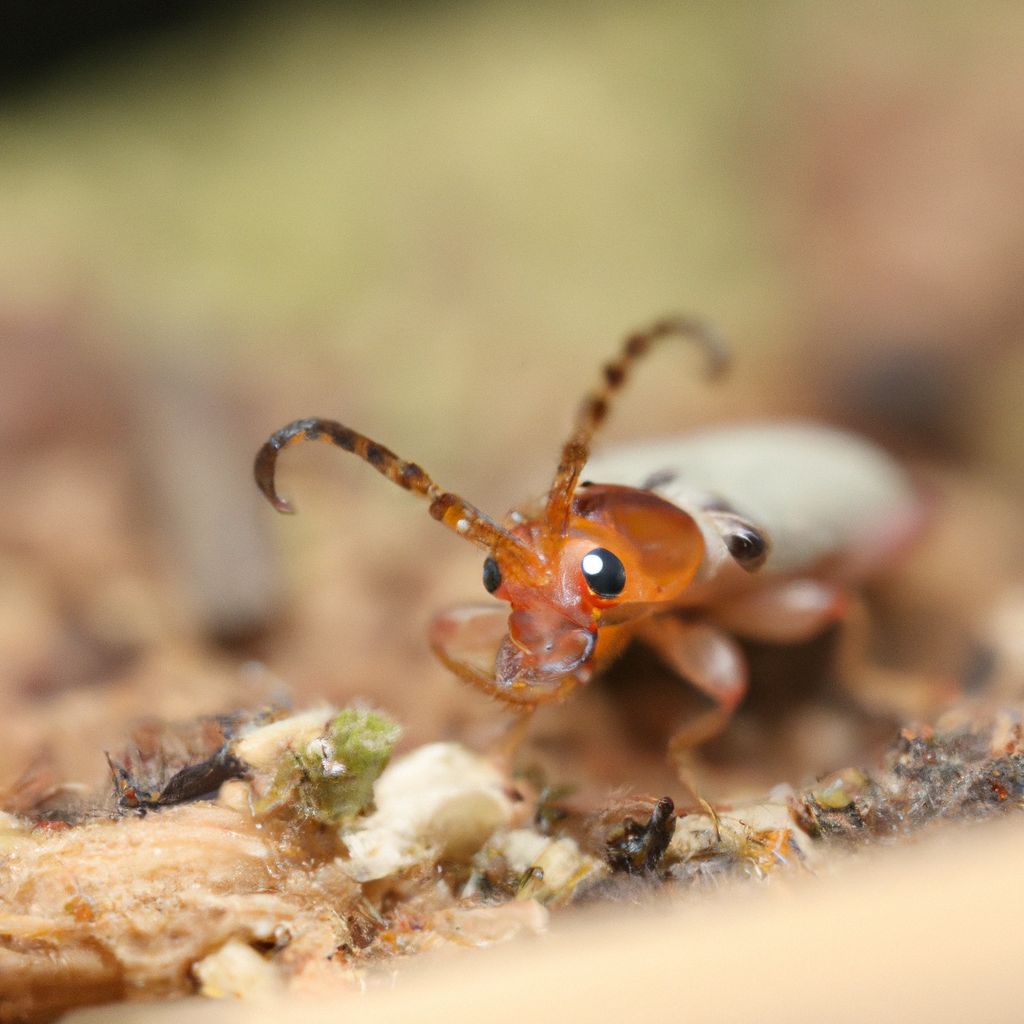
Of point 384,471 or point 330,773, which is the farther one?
point 384,471

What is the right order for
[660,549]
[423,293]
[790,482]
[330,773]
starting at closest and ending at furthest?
[330,773], [660,549], [790,482], [423,293]

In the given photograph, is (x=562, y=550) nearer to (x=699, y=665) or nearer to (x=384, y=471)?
(x=384, y=471)

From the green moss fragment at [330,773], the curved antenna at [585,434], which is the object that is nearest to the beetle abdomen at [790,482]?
the curved antenna at [585,434]

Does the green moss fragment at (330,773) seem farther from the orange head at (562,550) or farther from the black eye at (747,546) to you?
the black eye at (747,546)

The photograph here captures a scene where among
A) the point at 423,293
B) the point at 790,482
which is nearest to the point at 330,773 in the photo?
the point at 790,482

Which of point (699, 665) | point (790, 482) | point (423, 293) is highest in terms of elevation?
point (423, 293)

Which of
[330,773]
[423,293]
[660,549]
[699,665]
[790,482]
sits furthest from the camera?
[423,293]

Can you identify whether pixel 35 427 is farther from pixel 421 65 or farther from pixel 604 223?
pixel 421 65

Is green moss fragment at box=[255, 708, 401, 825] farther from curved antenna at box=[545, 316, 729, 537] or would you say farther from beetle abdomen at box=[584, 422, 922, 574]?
beetle abdomen at box=[584, 422, 922, 574]
